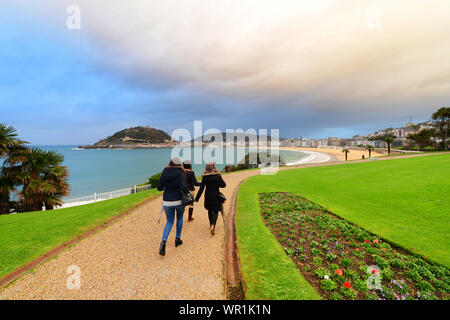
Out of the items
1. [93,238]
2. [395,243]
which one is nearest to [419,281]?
[395,243]

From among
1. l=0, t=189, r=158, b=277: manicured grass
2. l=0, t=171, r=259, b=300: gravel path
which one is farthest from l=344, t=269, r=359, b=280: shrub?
l=0, t=189, r=158, b=277: manicured grass

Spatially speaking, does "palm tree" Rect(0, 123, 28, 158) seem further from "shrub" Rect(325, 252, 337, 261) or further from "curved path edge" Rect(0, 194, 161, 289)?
"shrub" Rect(325, 252, 337, 261)

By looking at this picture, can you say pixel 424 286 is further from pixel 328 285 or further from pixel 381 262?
pixel 328 285

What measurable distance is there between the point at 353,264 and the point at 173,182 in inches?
187

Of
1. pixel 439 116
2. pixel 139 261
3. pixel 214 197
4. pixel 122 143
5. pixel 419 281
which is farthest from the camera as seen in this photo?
pixel 122 143

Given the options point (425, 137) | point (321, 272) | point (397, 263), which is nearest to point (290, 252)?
point (321, 272)

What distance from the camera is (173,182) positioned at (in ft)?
14.2

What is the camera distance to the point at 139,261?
4230 mm

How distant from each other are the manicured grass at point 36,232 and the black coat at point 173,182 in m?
3.86

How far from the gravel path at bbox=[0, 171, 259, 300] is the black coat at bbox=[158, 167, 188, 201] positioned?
1577mm

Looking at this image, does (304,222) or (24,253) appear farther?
(304,222)
